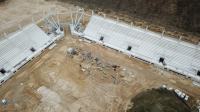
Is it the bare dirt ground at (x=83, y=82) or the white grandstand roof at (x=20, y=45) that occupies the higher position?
the white grandstand roof at (x=20, y=45)

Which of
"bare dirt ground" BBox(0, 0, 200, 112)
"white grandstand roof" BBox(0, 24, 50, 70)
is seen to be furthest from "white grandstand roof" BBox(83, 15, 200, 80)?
"white grandstand roof" BBox(0, 24, 50, 70)

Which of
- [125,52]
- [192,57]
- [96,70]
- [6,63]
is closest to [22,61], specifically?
[6,63]

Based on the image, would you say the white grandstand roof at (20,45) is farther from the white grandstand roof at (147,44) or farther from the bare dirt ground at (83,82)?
the white grandstand roof at (147,44)

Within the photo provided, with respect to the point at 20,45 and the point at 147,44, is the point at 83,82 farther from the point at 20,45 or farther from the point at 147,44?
the point at 20,45

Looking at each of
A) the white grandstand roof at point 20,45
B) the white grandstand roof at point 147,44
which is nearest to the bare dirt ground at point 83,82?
the white grandstand roof at point 147,44

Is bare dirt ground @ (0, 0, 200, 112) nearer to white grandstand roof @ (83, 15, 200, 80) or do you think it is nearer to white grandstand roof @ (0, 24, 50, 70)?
white grandstand roof @ (83, 15, 200, 80)

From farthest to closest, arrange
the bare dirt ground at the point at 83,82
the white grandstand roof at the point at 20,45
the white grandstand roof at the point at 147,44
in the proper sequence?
the white grandstand roof at the point at 20,45, the white grandstand roof at the point at 147,44, the bare dirt ground at the point at 83,82

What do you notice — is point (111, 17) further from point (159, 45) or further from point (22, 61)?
point (22, 61)
